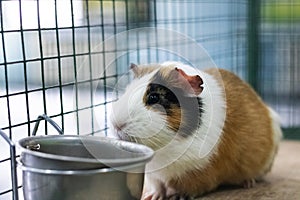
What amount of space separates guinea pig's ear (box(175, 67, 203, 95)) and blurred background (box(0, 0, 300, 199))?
→ 13.3 inches

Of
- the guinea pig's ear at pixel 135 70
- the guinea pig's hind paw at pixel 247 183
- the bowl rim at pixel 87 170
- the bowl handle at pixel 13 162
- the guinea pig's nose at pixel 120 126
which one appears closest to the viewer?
the bowl rim at pixel 87 170

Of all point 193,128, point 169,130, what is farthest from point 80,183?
point 193,128

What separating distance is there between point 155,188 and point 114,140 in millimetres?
572

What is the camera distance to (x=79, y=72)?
2.38 meters

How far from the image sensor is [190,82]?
194cm

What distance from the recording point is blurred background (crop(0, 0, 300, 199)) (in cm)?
214

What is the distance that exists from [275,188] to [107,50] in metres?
1.04

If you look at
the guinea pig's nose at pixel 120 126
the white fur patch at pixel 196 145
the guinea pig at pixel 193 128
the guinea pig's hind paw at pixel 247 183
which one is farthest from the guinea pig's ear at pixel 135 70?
the guinea pig's hind paw at pixel 247 183

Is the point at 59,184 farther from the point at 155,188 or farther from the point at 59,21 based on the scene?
the point at 59,21

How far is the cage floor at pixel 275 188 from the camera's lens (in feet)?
7.52

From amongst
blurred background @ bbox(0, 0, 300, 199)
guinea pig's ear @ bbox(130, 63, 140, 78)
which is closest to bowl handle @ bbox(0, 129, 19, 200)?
blurred background @ bbox(0, 0, 300, 199)

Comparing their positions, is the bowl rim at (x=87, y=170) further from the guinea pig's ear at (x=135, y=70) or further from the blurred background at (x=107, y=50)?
the guinea pig's ear at (x=135, y=70)

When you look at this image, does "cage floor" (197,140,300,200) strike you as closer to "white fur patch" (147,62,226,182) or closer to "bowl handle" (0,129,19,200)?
"white fur patch" (147,62,226,182)

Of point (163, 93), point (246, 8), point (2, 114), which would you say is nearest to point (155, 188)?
point (163, 93)
